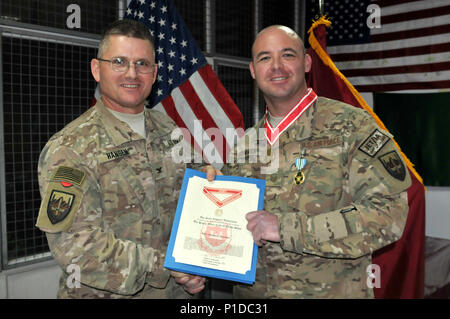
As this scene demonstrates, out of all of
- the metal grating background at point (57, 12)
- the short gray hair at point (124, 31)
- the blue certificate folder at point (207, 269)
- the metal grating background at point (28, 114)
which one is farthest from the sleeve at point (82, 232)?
the metal grating background at point (57, 12)

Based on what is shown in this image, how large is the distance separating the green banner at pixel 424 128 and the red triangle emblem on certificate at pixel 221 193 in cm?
329

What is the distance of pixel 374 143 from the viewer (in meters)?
1.53

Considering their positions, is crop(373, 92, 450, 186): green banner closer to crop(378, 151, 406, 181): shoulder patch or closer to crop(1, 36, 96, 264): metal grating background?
crop(378, 151, 406, 181): shoulder patch

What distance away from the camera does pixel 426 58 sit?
3.94 meters

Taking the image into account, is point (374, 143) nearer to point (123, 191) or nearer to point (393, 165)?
point (393, 165)

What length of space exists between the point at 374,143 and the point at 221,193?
69 cm

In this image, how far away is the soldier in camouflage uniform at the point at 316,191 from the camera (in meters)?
1.46

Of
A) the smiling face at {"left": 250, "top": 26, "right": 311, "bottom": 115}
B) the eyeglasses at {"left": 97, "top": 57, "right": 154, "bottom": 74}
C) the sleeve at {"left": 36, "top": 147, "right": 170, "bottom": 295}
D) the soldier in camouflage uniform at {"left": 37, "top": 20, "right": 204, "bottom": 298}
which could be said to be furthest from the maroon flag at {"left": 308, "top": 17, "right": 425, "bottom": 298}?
the sleeve at {"left": 36, "top": 147, "right": 170, "bottom": 295}

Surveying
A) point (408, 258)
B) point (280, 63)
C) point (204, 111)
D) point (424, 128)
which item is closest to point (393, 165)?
A: point (280, 63)

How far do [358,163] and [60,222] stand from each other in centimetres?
124

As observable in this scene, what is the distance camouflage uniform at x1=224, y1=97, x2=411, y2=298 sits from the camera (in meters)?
1.46

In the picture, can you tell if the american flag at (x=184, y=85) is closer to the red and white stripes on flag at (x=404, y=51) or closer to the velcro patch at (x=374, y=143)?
the velcro patch at (x=374, y=143)

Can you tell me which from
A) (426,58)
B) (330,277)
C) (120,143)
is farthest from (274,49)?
(426,58)

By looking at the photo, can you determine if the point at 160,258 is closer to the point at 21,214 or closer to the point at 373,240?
the point at 373,240
